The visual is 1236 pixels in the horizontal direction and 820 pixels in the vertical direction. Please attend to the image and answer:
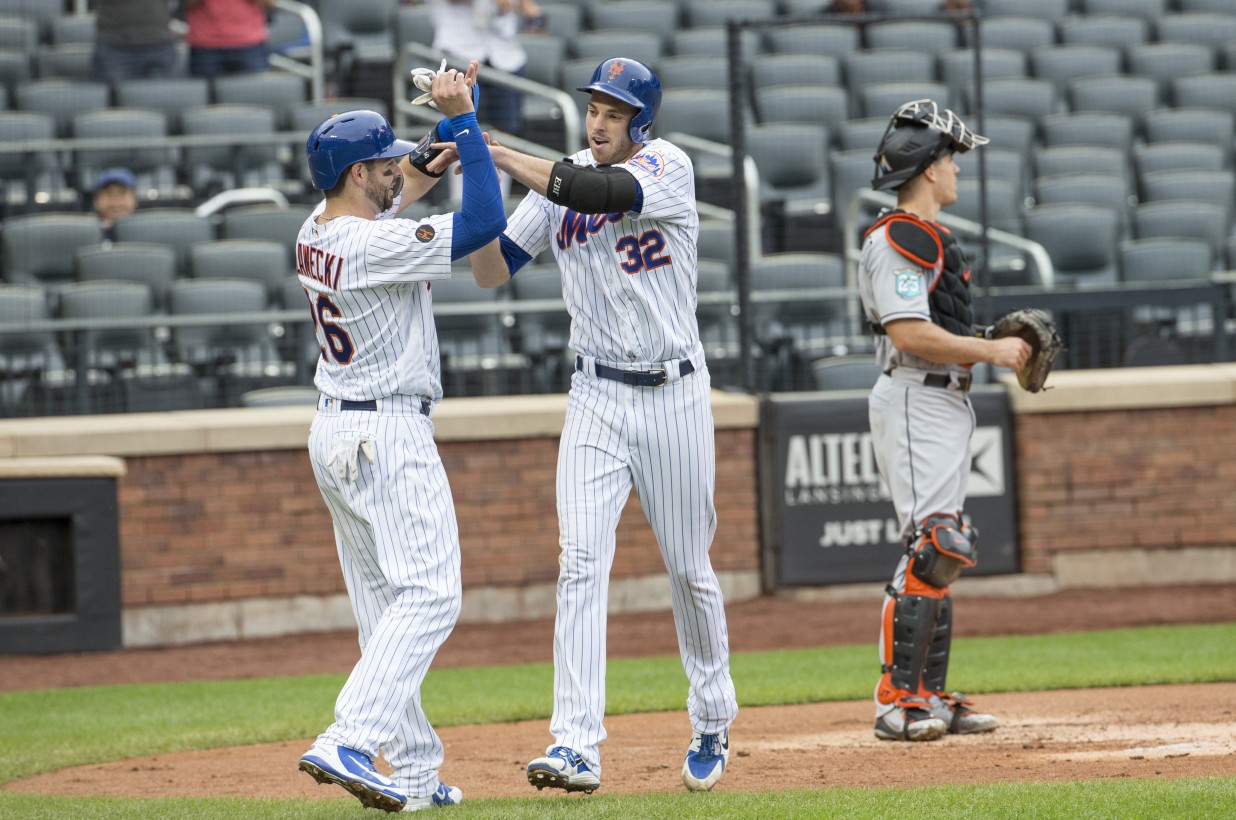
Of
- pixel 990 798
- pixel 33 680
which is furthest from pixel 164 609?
pixel 990 798

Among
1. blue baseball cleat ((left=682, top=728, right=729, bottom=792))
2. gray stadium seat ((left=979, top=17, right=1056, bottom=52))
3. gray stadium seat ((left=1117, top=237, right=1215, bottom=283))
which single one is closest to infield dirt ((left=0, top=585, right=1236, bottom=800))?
blue baseball cleat ((left=682, top=728, right=729, bottom=792))

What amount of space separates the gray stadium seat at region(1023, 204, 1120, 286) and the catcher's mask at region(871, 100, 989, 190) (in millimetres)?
5247

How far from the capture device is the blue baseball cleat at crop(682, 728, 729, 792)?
4.74 meters

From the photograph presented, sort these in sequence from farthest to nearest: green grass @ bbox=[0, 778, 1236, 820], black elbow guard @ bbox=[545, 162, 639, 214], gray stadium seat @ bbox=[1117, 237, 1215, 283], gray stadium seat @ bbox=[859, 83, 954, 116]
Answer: gray stadium seat @ bbox=[859, 83, 954, 116]
gray stadium seat @ bbox=[1117, 237, 1215, 283]
black elbow guard @ bbox=[545, 162, 639, 214]
green grass @ bbox=[0, 778, 1236, 820]

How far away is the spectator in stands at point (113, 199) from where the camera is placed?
10352mm

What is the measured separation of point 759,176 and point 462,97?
7267 mm

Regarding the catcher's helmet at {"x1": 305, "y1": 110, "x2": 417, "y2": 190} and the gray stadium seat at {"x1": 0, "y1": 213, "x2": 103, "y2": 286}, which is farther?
the gray stadium seat at {"x1": 0, "y1": 213, "x2": 103, "y2": 286}

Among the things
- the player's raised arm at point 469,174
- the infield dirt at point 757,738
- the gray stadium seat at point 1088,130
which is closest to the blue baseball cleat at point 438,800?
the infield dirt at point 757,738

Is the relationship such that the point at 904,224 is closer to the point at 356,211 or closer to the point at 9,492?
the point at 356,211

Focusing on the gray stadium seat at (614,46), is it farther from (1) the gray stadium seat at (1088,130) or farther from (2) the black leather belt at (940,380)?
(2) the black leather belt at (940,380)

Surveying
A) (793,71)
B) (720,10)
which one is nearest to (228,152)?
(793,71)

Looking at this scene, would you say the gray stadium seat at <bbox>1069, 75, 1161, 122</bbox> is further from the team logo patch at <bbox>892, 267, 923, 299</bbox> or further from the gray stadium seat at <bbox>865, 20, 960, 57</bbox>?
the team logo patch at <bbox>892, 267, 923, 299</bbox>

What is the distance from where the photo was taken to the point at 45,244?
1020cm

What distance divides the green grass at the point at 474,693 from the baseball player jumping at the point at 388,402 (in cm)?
58
